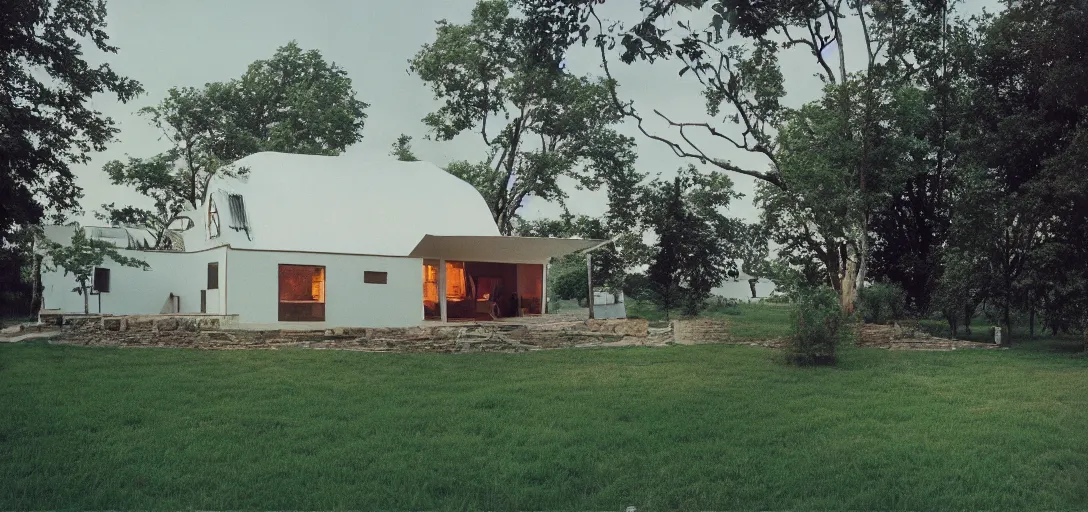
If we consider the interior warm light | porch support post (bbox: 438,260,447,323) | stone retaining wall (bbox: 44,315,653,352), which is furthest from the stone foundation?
the interior warm light

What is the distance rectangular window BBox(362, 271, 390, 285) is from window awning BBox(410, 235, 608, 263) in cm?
80

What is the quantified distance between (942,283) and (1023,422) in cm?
1246

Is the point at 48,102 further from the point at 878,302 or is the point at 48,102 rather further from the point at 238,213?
the point at 878,302

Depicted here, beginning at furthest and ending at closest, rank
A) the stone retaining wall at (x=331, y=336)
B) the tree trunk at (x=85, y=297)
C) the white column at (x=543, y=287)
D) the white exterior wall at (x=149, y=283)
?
the white column at (x=543, y=287) → the white exterior wall at (x=149, y=283) → the tree trunk at (x=85, y=297) → the stone retaining wall at (x=331, y=336)

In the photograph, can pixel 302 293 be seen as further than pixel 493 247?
No

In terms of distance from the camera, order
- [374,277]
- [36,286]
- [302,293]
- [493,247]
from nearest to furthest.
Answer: [302,293] → [374,277] → [493,247] → [36,286]

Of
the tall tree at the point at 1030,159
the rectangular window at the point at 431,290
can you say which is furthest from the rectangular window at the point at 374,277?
the tall tree at the point at 1030,159

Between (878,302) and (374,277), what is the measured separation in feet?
40.9

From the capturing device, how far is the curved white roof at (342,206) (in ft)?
59.0

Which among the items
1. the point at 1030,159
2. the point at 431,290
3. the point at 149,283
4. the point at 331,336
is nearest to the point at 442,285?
the point at 431,290

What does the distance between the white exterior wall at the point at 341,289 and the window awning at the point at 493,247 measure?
0.64m

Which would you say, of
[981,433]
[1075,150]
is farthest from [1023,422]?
[1075,150]

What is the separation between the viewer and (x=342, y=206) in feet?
63.0

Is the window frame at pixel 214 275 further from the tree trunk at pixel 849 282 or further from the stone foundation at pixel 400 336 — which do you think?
the tree trunk at pixel 849 282
